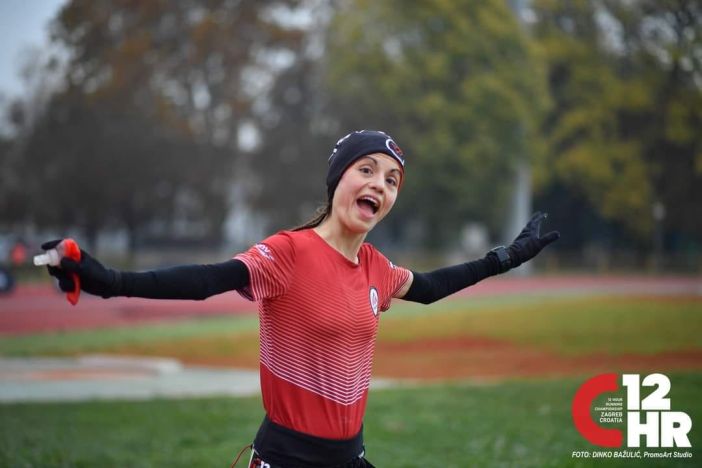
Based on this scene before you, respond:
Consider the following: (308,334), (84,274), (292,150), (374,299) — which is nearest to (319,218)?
(374,299)

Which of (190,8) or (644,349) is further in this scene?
(190,8)

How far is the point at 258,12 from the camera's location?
3909 cm

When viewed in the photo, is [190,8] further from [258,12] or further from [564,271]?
[564,271]

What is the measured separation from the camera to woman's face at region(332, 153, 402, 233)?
335cm

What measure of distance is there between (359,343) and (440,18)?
39.8 meters

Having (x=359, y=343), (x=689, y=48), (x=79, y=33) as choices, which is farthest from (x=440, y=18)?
(x=359, y=343)

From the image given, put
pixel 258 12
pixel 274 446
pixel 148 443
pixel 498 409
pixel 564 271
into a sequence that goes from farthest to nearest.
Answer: pixel 564 271 < pixel 258 12 < pixel 498 409 < pixel 148 443 < pixel 274 446

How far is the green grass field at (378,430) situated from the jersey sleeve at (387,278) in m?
3.43

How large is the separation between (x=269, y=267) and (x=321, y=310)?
0.25m

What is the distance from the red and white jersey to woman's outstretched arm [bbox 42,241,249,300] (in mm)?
109

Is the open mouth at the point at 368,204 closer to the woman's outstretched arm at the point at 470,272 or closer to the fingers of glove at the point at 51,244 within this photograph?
the woman's outstretched arm at the point at 470,272

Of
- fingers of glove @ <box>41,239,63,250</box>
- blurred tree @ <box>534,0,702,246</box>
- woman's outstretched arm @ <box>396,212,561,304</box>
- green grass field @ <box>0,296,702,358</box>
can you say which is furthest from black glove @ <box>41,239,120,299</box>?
blurred tree @ <box>534,0,702,246</box>

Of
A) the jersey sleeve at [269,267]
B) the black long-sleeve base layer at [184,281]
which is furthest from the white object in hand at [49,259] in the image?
the jersey sleeve at [269,267]

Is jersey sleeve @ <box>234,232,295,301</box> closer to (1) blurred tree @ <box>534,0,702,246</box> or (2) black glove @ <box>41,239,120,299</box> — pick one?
(2) black glove @ <box>41,239,120,299</box>
